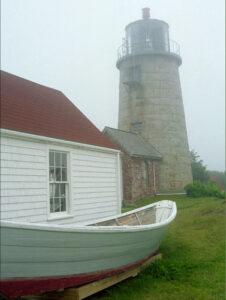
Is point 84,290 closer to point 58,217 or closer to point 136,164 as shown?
point 58,217

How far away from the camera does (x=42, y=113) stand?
831 cm

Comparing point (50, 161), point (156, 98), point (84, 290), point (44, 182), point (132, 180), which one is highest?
point (156, 98)

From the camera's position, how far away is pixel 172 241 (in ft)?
33.9

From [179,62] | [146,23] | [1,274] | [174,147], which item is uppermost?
[146,23]

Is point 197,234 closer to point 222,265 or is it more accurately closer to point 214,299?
point 222,265

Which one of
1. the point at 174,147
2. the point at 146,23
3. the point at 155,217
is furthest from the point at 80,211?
the point at 146,23

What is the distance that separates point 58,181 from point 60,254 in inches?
116

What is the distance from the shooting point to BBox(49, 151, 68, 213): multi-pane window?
7941 millimetres

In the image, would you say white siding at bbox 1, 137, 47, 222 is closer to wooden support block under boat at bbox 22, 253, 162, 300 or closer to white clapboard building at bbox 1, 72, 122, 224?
white clapboard building at bbox 1, 72, 122, 224

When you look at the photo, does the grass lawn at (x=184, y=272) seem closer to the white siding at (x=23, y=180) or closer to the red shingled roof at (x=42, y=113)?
the white siding at (x=23, y=180)

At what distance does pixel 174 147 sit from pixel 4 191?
798 inches

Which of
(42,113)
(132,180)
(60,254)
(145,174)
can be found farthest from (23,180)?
(145,174)

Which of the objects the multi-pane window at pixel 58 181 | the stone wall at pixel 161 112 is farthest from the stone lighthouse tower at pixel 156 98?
the multi-pane window at pixel 58 181

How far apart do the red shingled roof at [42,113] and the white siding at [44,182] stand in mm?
303
